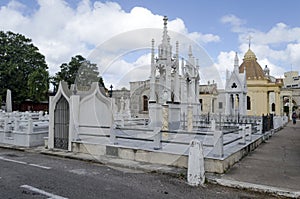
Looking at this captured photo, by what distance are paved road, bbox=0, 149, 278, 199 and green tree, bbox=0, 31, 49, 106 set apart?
28.5 meters

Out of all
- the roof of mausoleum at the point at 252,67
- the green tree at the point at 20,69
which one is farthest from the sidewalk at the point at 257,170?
the roof of mausoleum at the point at 252,67

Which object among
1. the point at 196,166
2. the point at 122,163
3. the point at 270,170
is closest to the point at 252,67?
the point at 270,170

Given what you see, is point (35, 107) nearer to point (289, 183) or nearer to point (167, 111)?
point (167, 111)

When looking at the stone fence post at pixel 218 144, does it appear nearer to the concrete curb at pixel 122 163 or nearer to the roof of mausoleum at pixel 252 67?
the concrete curb at pixel 122 163

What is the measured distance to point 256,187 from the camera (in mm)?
6188

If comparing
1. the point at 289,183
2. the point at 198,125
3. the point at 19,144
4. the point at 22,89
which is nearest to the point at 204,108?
the point at 198,125

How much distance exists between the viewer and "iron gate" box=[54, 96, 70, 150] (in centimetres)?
A: 1144

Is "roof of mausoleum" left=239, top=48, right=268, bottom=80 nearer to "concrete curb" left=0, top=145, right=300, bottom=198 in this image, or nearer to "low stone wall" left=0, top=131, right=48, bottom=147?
"low stone wall" left=0, top=131, right=48, bottom=147

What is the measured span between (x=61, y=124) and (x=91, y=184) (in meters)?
5.77

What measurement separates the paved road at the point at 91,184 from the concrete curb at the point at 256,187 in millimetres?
176

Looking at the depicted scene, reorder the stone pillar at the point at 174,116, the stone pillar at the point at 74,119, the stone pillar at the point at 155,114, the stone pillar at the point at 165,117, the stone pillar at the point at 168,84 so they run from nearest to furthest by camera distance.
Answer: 1. the stone pillar at the point at 74,119
2. the stone pillar at the point at 165,117
3. the stone pillar at the point at 155,114
4. the stone pillar at the point at 174,116
5. the stone pillar at the point at 168,84

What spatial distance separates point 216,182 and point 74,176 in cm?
378

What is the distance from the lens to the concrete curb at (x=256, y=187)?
228 inches

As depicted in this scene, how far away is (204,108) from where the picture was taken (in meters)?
41.6
